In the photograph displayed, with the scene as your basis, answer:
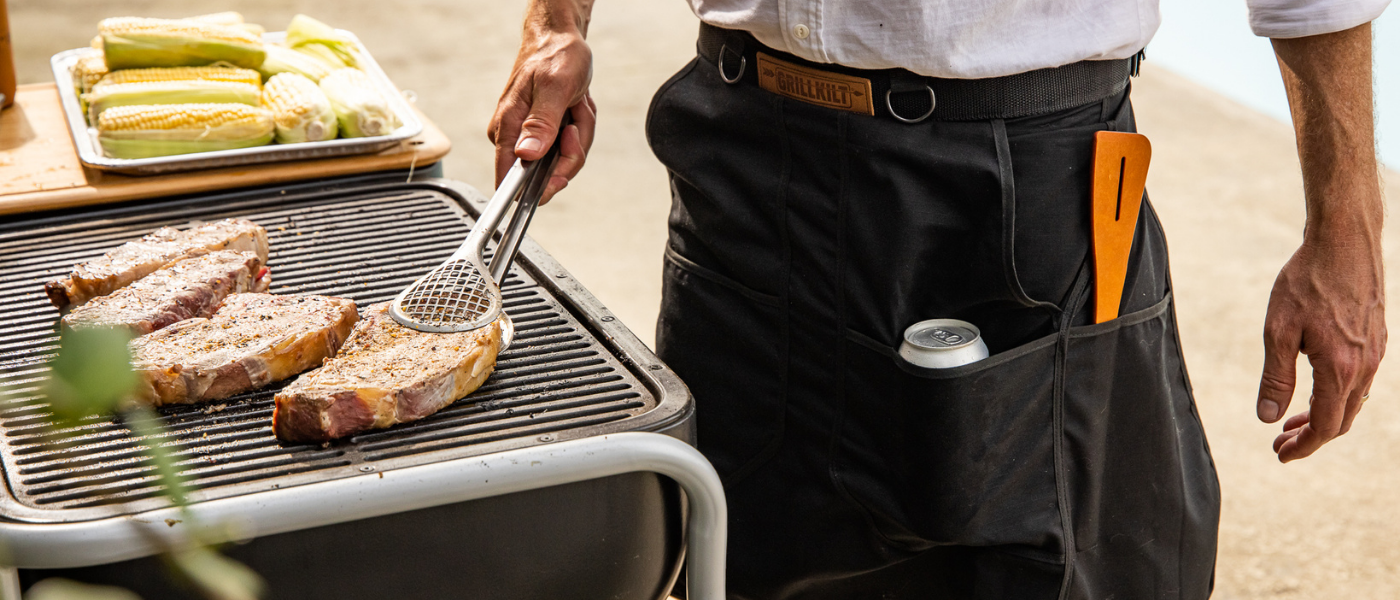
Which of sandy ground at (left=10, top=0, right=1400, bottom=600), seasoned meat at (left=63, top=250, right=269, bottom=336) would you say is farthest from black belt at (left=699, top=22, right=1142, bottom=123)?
sandy ground at (left=10, top=0, right=1400, bottom=600)

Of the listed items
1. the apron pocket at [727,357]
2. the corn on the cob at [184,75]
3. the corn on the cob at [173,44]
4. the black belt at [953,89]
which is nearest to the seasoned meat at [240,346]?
the apron pocket at [727,357]

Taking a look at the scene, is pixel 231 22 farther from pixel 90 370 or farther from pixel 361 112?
pixel 90 370

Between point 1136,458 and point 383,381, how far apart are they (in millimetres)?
938

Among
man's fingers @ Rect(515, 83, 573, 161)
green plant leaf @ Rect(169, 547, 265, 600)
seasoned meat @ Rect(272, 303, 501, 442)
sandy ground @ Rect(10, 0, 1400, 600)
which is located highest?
green plant leaf @ Rect(169, 547, 265, 600)

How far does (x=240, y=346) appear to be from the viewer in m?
1.15

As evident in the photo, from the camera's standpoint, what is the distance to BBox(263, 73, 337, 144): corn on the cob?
1845 mm

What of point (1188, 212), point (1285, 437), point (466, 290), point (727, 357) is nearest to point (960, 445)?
point (727, 357)

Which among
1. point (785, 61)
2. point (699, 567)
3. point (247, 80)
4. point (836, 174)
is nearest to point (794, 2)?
point (785, 61)

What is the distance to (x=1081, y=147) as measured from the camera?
4.12 feet

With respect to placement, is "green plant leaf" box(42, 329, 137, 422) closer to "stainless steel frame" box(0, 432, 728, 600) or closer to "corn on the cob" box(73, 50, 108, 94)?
"stainless steel frame" box(0, 432, 728, 600)

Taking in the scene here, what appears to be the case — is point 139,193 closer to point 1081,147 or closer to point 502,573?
point 502,573

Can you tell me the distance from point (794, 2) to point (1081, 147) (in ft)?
1.22

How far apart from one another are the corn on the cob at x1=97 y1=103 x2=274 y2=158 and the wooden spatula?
1.33 m

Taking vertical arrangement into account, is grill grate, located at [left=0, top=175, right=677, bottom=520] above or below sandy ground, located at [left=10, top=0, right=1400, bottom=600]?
above
